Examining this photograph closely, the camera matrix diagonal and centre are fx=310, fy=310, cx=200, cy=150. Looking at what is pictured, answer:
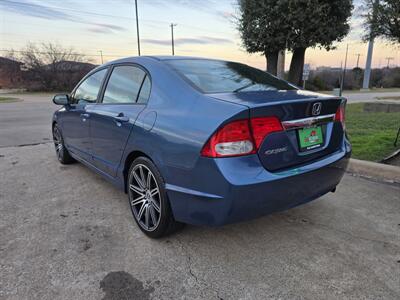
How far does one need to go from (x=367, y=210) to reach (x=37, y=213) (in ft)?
11.5

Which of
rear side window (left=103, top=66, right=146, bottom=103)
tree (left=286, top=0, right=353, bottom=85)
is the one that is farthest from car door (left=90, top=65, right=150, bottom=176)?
tree (left=286, top=0, right=353, bottom=85)

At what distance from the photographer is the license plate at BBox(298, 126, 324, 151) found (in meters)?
2.34

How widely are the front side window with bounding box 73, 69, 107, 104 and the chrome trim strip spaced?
233cm

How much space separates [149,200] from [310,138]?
145 cm

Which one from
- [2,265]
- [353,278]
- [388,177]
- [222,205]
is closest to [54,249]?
[2,265]

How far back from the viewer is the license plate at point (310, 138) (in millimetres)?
2342

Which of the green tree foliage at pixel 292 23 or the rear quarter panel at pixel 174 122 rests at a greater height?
the green tree foliage at pixel 292 23

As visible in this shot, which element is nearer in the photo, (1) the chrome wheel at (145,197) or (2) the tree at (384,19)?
(1) the chrome wheel at (145,197)

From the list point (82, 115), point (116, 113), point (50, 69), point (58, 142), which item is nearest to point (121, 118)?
point (116, 113)

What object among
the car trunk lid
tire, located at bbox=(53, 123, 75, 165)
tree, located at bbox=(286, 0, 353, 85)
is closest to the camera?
the car trunk lid

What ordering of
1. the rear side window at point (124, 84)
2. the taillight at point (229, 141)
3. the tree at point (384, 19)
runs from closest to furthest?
the taillight at point (229, 141) → the rear side window at point (124, 84) → the tree at point (384, 19)

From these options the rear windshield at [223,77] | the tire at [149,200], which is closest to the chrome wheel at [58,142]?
the tire at [149,200]

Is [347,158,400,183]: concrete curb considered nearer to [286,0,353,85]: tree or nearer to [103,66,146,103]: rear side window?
[103,66,146,103]: rear side window

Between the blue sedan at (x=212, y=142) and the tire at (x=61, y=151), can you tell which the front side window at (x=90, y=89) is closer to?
the blue sedan at (x=212, y=142)
